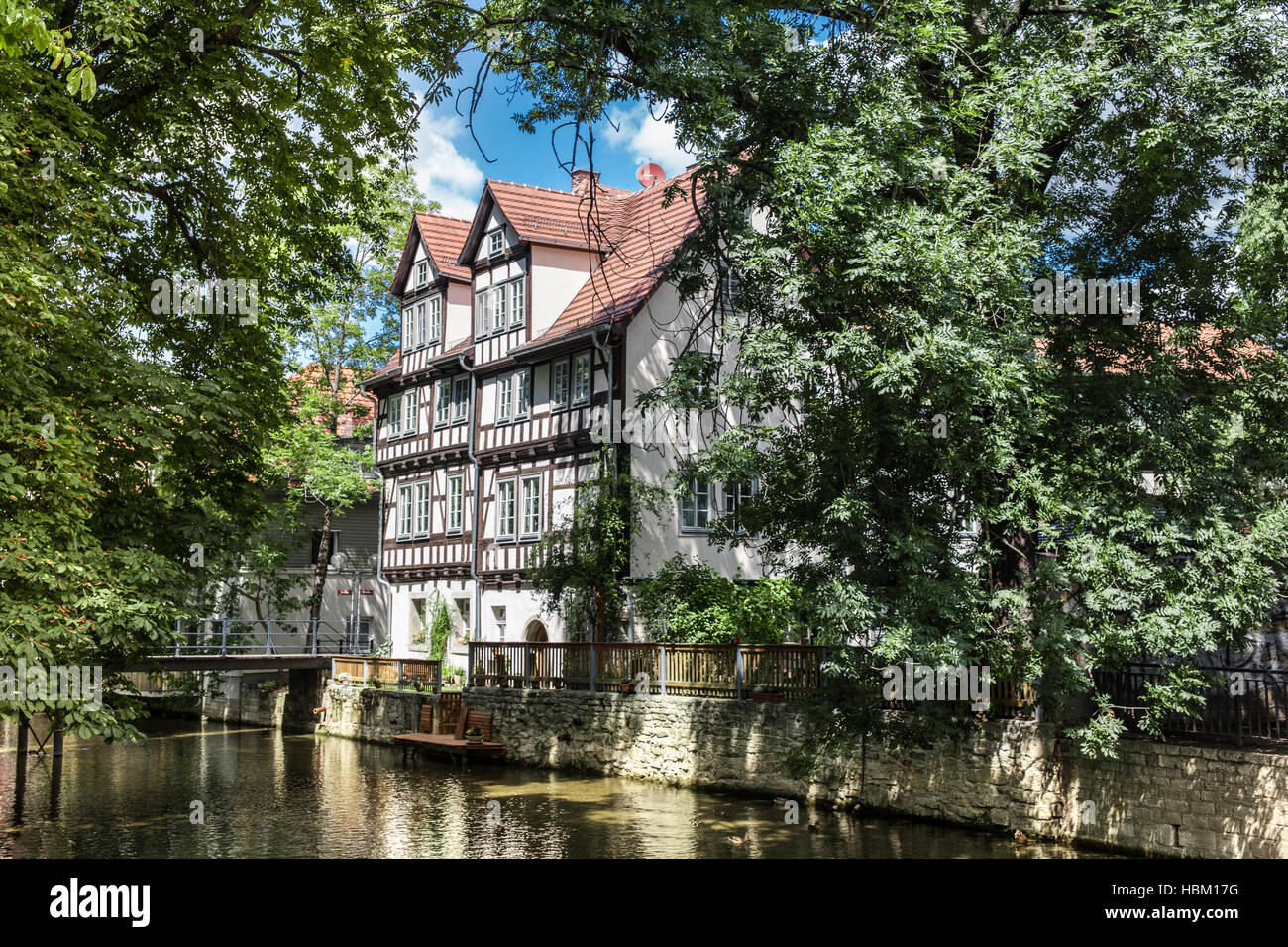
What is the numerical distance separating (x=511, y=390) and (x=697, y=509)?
6621 mm

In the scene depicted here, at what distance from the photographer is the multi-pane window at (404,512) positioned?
113 feet

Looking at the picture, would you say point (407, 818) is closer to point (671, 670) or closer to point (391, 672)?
point (671, 670)

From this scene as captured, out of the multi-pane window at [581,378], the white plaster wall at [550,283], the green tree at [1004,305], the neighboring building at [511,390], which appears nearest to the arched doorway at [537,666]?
the neighboring building at [511,390]

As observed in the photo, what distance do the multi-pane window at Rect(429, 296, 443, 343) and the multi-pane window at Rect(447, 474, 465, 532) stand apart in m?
4.21

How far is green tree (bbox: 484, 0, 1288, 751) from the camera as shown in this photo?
40.4 feet

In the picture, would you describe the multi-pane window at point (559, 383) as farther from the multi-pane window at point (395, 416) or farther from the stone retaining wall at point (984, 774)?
the multi-pane window at point (395, 416)

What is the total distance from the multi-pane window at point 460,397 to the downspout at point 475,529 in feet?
1.53

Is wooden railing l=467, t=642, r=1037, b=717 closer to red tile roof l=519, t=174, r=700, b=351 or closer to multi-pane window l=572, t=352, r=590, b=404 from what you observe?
multi-pane window l=572, t=352, r=590, b=404

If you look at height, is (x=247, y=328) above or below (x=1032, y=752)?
above

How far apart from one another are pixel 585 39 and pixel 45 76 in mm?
5680

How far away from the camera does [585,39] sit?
13945mm

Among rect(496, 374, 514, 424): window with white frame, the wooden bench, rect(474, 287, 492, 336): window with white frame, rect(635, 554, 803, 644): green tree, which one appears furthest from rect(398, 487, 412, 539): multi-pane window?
rect(635, 554, 803, 644): green tree
